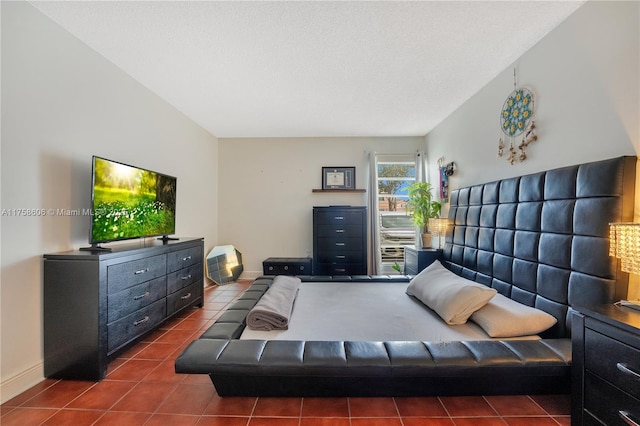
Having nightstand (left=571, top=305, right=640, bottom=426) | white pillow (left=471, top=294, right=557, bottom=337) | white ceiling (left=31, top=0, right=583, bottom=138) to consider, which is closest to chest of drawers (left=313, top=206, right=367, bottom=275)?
white ceiling (left=31, top=0, right=583, bottom=138)

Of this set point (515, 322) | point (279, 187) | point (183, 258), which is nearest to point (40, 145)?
point (183, 258)

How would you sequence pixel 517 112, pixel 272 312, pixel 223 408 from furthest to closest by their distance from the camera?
pixel 517 112 → pixel 272 312 → pixel 223 408

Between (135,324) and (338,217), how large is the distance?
2.96 m

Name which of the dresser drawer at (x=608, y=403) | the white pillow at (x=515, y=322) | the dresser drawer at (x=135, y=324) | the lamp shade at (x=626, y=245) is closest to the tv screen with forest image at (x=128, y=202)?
the dresser drawer at (x=135, y=324)

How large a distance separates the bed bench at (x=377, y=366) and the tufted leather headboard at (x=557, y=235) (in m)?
0.33

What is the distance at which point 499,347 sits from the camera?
1.44m

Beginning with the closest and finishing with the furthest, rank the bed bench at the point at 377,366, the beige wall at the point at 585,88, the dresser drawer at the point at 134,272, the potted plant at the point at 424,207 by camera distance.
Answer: the bed bench at the point at 377,366 < the beige wall at the point at 585,88 < the dresser drawer at the point at 134,272 < the potted plant at the point at 424,207

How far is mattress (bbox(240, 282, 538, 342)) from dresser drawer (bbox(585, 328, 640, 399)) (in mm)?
475

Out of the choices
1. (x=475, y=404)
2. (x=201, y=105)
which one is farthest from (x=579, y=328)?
(x=201, y=105)

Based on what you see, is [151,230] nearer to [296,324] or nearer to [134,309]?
[134,309]

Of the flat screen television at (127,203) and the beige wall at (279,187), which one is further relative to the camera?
the beige wall at (279,187)

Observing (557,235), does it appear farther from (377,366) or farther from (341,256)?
(341,256)

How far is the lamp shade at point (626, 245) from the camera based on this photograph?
1.20 metres

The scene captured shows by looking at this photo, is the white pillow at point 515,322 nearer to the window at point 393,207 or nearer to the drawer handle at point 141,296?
the drawer handle at point 141,296
